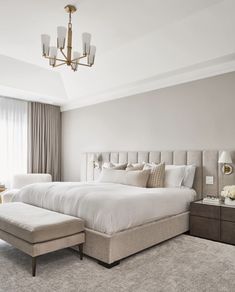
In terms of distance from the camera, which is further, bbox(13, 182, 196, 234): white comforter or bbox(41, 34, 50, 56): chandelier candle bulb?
bbox(41, 34, 50, 56): chandelier candle bulb

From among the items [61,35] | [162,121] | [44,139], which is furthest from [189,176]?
[44,139]

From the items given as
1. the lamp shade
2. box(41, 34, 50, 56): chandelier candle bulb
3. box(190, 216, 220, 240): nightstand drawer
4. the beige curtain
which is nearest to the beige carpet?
box(190, 216, 220, 240): nightstand drawer

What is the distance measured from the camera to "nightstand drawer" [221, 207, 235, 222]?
334 cm

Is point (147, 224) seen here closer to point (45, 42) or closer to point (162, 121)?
point (162, 121)

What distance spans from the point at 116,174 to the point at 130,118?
1389mm

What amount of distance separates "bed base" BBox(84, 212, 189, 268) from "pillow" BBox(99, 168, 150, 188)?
782 millimetres

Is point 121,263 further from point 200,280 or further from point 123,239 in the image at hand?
point 200,280

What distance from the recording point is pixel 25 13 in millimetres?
3242

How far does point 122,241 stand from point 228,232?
1538mm

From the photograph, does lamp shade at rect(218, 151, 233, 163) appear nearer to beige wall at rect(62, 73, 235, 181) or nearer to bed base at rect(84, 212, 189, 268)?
beige wall at rect(62, 73, 235, 181)

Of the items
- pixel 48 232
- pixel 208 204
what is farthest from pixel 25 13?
pixel 208 204

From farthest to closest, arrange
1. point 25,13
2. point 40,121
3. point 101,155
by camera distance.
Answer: point 40,121, point 101,155, point 25,13

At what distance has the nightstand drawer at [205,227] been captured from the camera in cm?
348

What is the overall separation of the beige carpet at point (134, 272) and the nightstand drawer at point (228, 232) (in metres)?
0.19
